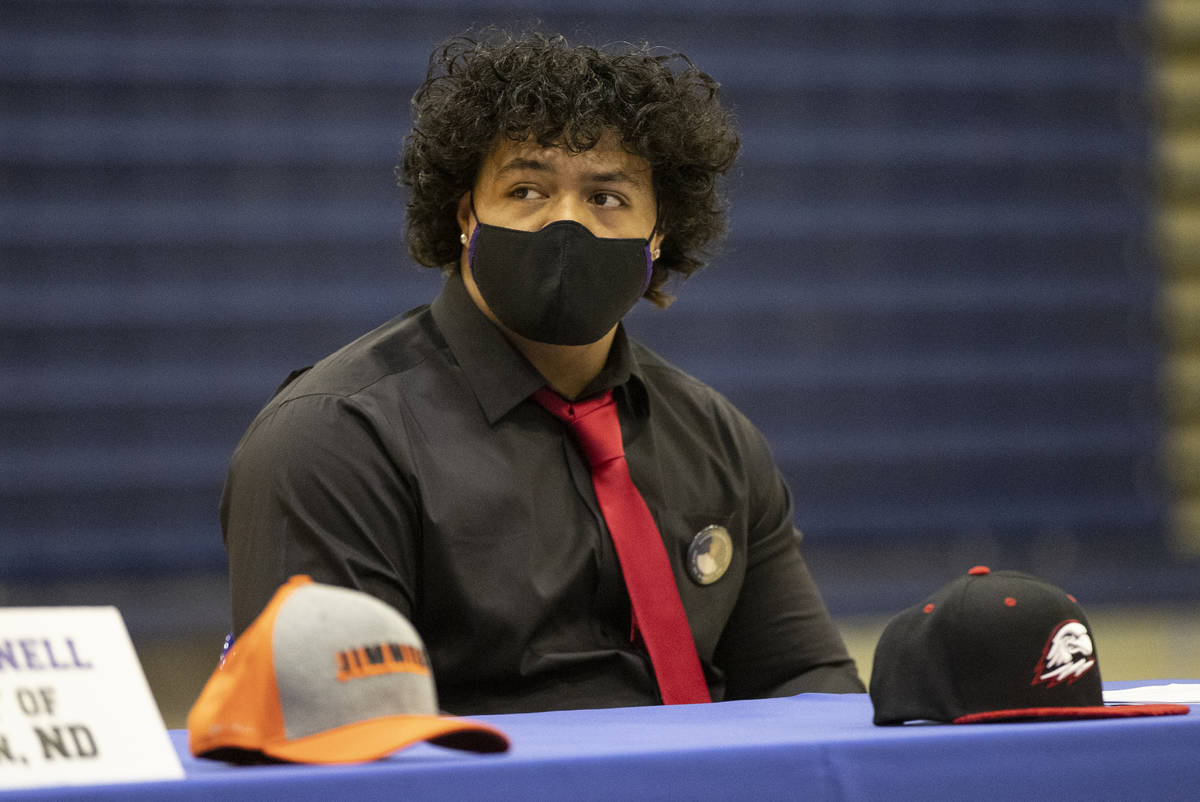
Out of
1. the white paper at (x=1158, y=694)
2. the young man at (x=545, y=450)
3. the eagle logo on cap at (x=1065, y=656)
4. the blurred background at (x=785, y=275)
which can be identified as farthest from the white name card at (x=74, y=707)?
the blurred background at (x=785, y=275)

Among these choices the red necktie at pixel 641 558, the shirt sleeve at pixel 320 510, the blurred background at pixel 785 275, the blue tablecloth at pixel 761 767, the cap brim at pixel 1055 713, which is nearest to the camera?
the blue tablecloth at pixel 761 767

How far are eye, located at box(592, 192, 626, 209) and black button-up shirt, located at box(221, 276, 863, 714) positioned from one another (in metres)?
0.20

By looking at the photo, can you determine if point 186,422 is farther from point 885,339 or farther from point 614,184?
point 614,184

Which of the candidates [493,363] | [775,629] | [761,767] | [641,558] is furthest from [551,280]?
[761,767]

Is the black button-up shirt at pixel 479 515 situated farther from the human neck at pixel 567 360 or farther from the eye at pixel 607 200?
the eye at pixel 607 200

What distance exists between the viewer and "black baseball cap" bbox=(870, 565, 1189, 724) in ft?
4.05

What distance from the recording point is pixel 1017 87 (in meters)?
4.99

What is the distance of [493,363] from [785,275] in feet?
9.76

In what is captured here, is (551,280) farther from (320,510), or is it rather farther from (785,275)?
(785,275)

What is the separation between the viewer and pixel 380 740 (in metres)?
0.99

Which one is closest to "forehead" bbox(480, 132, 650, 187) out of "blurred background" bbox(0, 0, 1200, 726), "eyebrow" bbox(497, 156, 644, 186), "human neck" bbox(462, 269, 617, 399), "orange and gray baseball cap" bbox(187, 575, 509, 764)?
"eyebrow" bbox(497, 156, 644, 186)

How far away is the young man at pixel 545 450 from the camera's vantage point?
178 cm

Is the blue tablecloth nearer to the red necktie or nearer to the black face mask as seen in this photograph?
the red necktie

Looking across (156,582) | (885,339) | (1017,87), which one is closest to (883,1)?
(1017,87)
